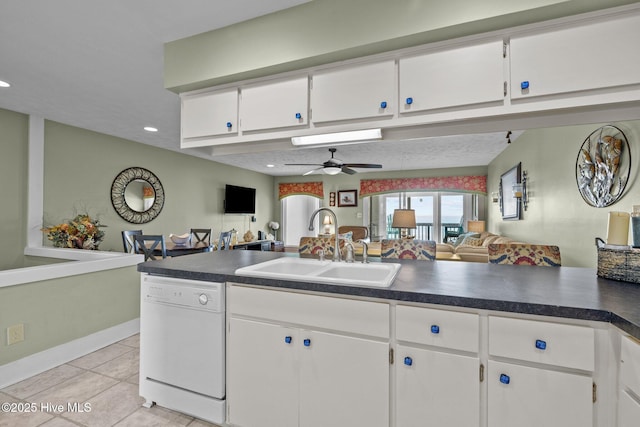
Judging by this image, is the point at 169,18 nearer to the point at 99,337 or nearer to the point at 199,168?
the point at 99,337

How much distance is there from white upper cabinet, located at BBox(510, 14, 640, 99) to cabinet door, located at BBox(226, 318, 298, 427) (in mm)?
1662

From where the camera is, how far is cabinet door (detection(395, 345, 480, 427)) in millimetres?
1119

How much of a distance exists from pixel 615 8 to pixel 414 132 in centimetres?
94

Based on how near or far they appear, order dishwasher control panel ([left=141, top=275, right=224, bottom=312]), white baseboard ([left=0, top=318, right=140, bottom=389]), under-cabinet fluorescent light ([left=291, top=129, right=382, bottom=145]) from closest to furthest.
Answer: dishwasher control panel ([left=141, top=275, right=224, bottom=312]), under-cabinet fluorescent light ([left=291, top=129, right=382, bottom=145]), white baseboard ([left=0, top=318, right=140, bottom=389])

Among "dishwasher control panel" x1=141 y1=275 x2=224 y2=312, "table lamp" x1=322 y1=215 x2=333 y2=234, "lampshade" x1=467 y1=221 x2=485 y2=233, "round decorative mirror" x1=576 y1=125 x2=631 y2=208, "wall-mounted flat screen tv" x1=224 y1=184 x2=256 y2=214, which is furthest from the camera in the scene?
"table lamp" x1=322 y1=215 x2=333 y2=234

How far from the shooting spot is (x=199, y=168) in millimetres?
5965

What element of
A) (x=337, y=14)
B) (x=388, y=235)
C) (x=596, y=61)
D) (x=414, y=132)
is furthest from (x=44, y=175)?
(x=388, y=235)

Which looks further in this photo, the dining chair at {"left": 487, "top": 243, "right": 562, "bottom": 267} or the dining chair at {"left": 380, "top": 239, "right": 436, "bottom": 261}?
the dining chair at {"left": 380, "top": 239, "right": 436, "bottom": 261}

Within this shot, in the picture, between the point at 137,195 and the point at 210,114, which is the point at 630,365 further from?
the point at 137,195

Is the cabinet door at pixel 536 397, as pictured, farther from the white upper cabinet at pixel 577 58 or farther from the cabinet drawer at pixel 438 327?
the white upper cabinet at pixel 577 58

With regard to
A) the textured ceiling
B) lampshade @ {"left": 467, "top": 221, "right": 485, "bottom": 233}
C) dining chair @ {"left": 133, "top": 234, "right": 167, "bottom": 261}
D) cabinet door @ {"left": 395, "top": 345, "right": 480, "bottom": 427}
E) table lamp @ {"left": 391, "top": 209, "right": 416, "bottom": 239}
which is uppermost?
the textured ceiling

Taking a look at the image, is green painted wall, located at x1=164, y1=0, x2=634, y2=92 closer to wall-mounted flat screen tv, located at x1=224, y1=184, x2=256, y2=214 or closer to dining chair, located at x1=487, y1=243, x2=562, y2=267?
dining chair, located at x1=487, y1=243, x2=562, y2=267

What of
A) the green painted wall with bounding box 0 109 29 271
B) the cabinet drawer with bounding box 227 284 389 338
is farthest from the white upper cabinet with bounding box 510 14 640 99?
the green painted wall with bounding box 0 109 29 271

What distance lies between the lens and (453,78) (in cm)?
147
